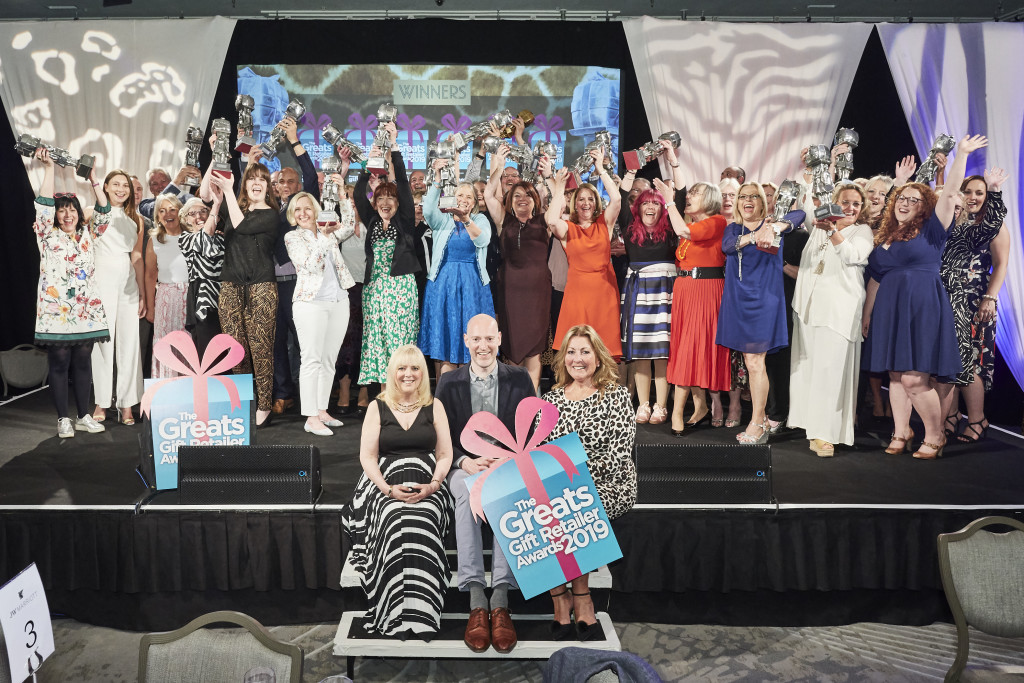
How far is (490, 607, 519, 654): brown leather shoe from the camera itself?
286 centimetres

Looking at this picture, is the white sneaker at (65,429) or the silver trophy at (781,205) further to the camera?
the white sneaker at (65,429)

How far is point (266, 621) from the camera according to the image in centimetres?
356

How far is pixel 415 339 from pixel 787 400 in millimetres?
2182

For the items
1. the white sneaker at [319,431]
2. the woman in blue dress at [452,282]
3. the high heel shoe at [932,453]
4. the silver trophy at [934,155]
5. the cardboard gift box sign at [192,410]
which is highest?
the silver trophy at [934,155]

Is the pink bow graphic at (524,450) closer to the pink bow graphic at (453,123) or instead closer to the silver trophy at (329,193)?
the silver trophy at (329,193)

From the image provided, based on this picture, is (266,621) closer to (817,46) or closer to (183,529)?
(183,529)

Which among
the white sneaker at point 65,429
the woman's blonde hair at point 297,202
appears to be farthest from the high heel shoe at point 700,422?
the white sneaker at point 65,429

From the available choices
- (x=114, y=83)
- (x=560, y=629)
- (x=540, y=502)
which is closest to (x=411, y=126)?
(x=114, y=83)

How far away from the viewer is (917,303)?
417 centimetres

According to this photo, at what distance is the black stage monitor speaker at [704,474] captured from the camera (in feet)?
→ 11.3

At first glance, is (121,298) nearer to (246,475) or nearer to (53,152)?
(53,152)

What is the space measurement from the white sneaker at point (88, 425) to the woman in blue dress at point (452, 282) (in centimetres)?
190

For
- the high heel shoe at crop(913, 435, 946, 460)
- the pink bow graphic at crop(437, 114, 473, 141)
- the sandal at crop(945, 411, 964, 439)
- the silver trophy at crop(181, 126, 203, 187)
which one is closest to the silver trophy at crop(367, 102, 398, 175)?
the silver trophy at crop(181, 126, 203, 187)

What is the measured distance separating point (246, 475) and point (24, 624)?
1264 mm
